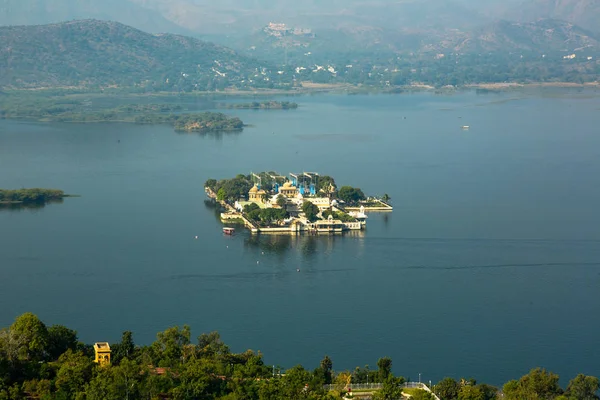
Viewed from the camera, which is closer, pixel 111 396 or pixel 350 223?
pixel 111 396

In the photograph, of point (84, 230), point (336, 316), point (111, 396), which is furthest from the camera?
point (84, 230)

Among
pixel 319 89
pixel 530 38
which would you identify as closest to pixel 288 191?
pixel 319 89

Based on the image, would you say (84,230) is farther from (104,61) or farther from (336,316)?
(104,61)

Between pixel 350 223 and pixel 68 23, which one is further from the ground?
pixel 68 23

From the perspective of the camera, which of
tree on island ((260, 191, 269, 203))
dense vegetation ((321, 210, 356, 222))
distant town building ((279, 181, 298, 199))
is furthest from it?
distant town building ((279, 181, 298, 199))

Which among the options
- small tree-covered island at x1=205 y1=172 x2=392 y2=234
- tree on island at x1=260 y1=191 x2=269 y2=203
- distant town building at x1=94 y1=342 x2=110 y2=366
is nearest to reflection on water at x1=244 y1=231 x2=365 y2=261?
small tree-covered island at x1=205 y1=172 x2=392 y2=234

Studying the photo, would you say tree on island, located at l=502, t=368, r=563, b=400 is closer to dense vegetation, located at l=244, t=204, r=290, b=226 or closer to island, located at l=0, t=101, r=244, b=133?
dense vegetation, located at l=244, t=204, r=290, b=226

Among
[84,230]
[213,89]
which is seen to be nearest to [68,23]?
[213,89]

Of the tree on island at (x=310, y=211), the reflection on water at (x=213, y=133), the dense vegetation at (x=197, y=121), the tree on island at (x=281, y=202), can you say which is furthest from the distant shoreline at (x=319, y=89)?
the tree on island at (x=310, y=211)
